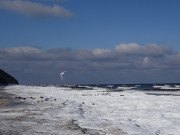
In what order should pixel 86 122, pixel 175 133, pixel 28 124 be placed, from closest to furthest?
1. pixel 175 133
2. pixel 28 124
3. pixel 86 122

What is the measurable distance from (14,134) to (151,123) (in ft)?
20.3

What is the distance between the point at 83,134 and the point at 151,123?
4.02 meters

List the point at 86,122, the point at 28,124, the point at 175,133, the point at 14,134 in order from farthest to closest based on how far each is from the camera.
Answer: the point at 86,122
the point at 28,124
the point at 175,133
the point at 14,134

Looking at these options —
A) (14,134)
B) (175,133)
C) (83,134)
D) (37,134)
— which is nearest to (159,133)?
(175,133)

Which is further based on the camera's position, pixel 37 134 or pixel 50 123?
pixel 50 123

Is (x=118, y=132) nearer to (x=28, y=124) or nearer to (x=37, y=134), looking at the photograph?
(x=37, y=134)

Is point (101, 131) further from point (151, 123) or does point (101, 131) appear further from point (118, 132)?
point (151, 123)

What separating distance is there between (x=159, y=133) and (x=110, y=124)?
7.79ft

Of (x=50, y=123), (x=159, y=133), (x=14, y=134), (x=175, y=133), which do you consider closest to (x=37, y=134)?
(x=14, y=134)

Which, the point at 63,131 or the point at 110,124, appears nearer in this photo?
the point at 63,131

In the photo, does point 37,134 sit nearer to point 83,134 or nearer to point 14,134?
point 14,134

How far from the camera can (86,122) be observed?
11.1 m

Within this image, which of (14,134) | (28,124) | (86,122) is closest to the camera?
(14,134)

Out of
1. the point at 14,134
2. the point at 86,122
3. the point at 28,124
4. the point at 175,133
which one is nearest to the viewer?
the point at 14,134
